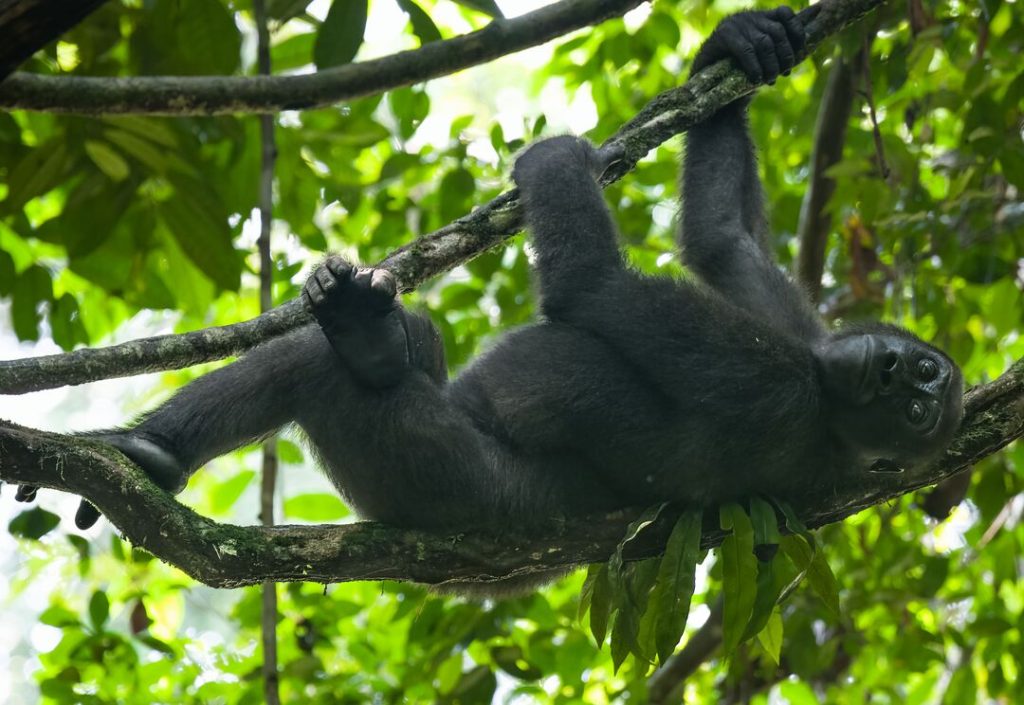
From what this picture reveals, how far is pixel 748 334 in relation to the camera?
13.4 ft

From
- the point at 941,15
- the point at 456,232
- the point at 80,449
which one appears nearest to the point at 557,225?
the point at 456,232

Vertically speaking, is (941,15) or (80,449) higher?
(941,15)

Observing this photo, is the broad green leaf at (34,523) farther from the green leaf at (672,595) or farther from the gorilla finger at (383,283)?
the green leaf at (672,595)

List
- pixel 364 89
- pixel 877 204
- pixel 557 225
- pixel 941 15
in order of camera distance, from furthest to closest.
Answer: pixel 941 15 < pixel 877 204 < pixel 364 89 < pixel 557 225

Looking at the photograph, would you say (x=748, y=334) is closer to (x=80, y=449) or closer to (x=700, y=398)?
(x=700, y=398)

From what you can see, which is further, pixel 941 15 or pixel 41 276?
pixel 941 15

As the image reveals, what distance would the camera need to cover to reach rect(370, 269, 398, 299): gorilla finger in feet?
12.5

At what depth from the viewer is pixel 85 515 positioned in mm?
3656

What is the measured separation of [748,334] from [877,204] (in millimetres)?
1950

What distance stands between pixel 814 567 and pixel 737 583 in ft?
1.26

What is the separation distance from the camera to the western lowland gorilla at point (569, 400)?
3871mm

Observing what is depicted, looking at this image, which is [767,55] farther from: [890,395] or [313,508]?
[313,508]

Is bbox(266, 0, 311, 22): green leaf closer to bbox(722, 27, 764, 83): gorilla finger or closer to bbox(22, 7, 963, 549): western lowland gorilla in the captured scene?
bbox(22, 7, 963, 549): western lowland gorilla

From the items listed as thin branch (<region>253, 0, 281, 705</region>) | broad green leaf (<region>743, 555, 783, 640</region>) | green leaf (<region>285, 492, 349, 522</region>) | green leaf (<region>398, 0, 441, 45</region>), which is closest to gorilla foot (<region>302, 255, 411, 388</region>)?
thin branch (<region>253, 0, 281, 705</region>)
